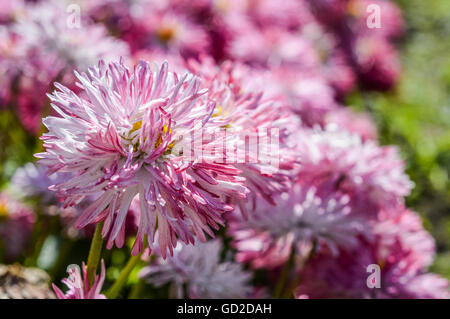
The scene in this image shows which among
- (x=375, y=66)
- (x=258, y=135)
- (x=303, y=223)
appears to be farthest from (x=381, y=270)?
(x=375, y=66)

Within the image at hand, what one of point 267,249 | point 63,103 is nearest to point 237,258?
point 267,249

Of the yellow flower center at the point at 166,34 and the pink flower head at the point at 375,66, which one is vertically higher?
the pink flower head at the point at 375,66

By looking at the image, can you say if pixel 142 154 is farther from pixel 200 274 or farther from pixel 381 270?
pixel 381 270

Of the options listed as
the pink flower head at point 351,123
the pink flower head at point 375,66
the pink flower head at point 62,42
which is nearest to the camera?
the pink flower head at point 62,42

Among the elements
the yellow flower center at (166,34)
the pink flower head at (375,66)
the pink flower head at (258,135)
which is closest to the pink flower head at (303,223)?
the pink flower head at (258,135)

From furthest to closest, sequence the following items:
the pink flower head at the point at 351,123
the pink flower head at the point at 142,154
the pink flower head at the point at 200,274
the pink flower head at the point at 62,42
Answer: the pink flower head at the point at 351,123 < the pink flower head at the point at 62,42 < the pink flower head at the point at 200,274 < the pink flower head at the point at 142,154

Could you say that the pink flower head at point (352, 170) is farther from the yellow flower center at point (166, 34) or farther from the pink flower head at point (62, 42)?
the yellow flower center at point (166, 34)

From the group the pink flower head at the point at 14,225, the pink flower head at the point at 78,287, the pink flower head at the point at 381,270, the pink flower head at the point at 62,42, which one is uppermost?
the pink flower head at the point at 62,42
